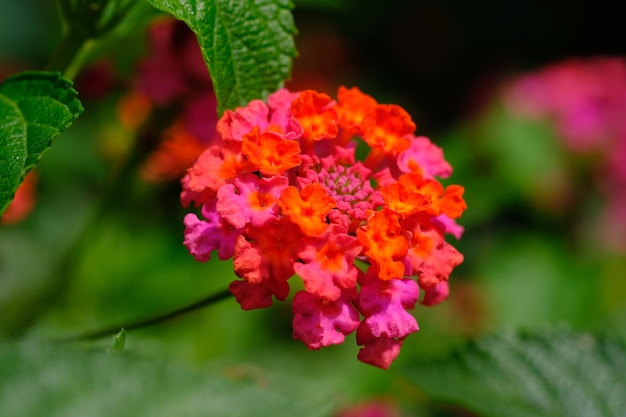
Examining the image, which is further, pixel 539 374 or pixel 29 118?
pixel 539 374

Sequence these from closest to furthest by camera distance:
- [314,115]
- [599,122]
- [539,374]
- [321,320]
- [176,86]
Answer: [321,320] → [314,115] → [539,374] → [176,86] → [599,122]

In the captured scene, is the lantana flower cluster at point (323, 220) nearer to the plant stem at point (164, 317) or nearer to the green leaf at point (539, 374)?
the plant stem at point (164, 317)

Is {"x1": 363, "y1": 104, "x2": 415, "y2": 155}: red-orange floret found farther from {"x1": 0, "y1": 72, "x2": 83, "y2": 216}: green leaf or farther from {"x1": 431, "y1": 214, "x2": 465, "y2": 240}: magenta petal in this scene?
{"x1": 0, "y1": 72, "x2": 83, "y2": 216}: green leaf

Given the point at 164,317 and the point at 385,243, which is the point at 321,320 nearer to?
the point at 385,243

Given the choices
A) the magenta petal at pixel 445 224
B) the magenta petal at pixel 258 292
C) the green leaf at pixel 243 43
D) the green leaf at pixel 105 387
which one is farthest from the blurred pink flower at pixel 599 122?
the green leaf at pixel 105 387

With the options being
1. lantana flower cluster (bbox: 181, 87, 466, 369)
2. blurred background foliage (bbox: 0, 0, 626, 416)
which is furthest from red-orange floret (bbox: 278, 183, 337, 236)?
blurred background foliage (bbox: 0, 0, 626, 416)

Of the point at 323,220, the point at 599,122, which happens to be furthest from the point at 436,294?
the point at 599,122

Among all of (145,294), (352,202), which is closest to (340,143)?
(352,202)
